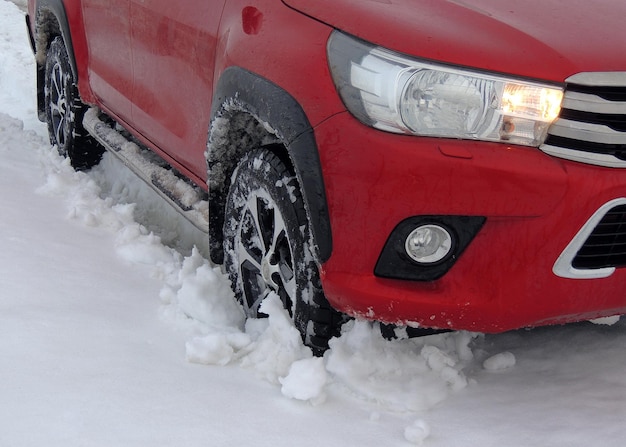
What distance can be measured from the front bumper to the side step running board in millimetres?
1027

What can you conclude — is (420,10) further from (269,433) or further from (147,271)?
(147,271)

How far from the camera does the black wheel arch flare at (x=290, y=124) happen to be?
2.04 metres

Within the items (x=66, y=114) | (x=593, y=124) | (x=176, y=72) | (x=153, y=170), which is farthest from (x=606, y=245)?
(x=66, y=114)

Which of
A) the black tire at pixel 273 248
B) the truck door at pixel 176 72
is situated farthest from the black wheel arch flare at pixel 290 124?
the truck door at pixel 176 72

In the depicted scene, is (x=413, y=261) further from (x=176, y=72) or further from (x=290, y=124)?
(x=176, y=72)

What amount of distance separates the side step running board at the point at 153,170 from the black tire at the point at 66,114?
0.18m

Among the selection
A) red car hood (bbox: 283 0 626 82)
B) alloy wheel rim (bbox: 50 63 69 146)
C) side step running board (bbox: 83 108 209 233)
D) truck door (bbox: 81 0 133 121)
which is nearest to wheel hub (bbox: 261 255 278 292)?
side step running board (bbox: 83 108 209 233)

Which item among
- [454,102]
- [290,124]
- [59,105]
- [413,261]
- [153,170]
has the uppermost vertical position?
[454,102]

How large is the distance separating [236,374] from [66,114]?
2862mm

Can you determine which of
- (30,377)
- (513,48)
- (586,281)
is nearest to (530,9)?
(513,48)

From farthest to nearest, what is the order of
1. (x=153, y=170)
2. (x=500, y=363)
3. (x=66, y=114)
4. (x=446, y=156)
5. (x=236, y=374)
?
(x=66, y=114) → (x=153, y=170) → (x=500, y=363) → (x=236, y=374) → (x=446, y=156)

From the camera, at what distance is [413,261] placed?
6.56 feet

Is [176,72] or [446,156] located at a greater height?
[446,156]

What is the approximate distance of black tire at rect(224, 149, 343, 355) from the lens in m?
2.22
